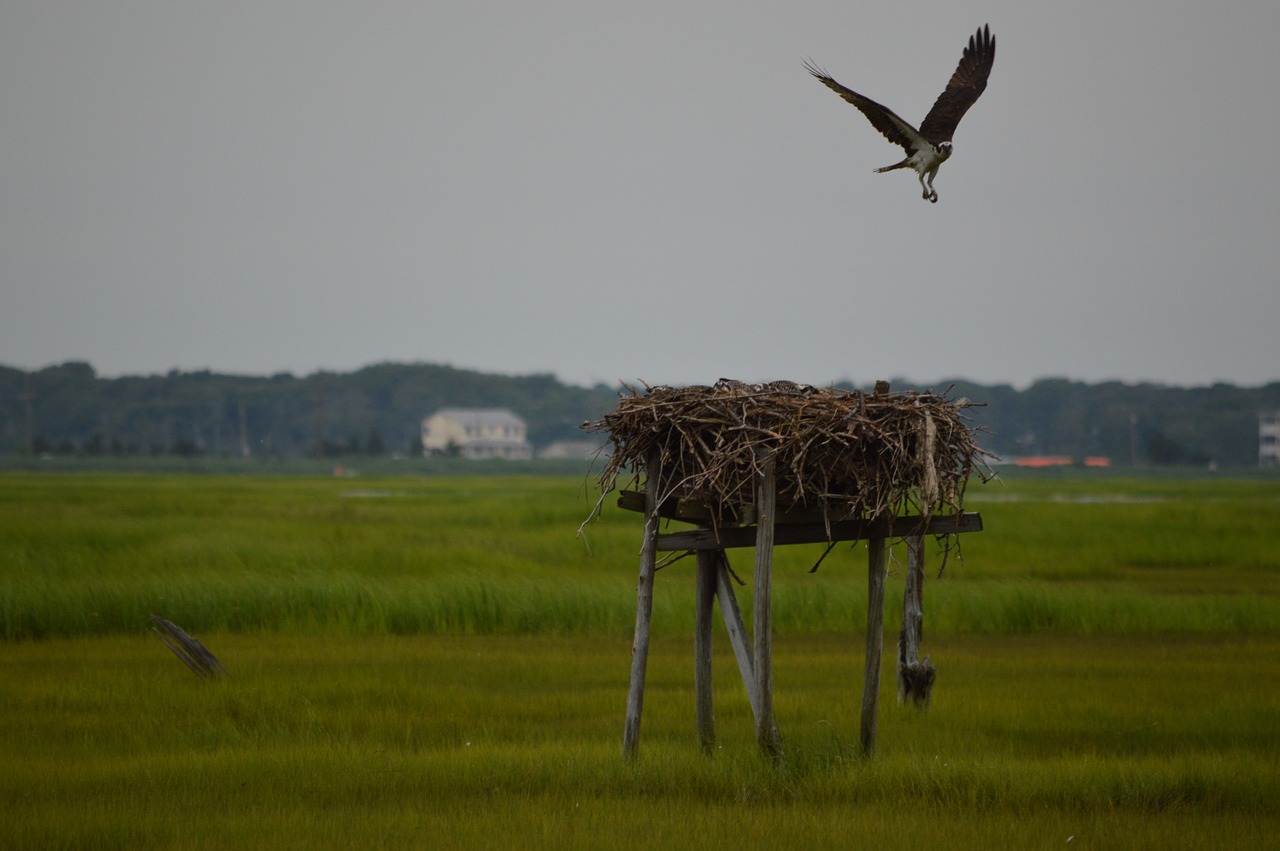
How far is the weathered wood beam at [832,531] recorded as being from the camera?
10523mm

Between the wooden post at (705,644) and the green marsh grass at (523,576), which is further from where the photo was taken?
the green marsh grass at (523,576)

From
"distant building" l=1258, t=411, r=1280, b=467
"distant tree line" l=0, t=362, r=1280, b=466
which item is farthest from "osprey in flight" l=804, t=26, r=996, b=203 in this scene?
"distant building" l=1258, t=411, r=1280, b=467

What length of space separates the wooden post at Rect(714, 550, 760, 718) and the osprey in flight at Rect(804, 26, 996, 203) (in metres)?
3.37

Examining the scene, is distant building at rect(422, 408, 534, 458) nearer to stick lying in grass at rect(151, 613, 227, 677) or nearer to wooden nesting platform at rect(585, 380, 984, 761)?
stick lying in grass at rect(151, 613, 227, 677)

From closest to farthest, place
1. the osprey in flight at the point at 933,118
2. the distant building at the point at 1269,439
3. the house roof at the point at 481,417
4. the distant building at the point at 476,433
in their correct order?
the osprey in flight at the point at 933,118 → the distant building at the point at 1269,439 → the distant building at the point at 476,433 → the house roof at the point at 481,417

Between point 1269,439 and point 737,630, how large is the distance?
146 metres

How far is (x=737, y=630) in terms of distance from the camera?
10.8 meters

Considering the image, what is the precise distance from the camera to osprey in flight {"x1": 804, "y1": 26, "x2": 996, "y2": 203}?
9227 millimetres

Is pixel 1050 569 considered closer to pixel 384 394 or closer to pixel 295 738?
pixel 295 738

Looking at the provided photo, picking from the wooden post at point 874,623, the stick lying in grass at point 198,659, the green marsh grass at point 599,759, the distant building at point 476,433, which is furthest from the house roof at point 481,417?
the wooden post at point 874,623

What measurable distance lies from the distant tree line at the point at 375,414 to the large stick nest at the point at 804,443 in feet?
380

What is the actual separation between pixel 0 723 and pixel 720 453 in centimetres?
801

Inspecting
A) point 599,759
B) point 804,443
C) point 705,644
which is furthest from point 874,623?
point 599,759

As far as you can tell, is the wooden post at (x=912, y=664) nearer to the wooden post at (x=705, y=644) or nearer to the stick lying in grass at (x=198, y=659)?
the wooden post at (x=705, y=644)
